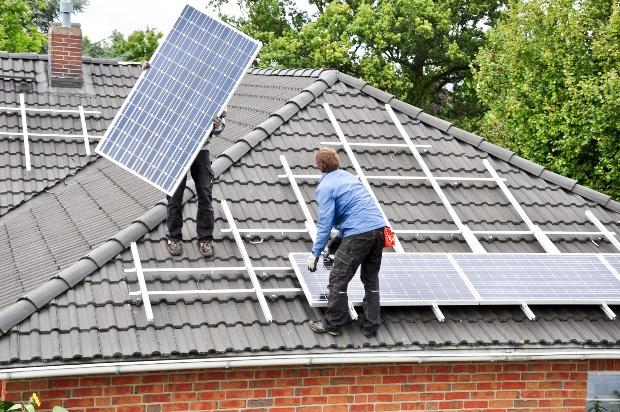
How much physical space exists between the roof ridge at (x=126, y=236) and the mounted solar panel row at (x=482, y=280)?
1.59 metres

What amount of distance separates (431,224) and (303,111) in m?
2.58

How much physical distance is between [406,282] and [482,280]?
872 mm

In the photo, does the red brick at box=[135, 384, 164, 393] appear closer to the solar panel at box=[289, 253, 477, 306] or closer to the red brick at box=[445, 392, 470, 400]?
the solar panel at box=[289, 253, 477, 306]

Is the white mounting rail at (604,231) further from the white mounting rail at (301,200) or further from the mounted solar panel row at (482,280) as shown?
the white mounting rail at (301,200)

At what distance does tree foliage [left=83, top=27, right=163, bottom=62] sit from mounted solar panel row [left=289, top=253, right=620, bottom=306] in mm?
33580

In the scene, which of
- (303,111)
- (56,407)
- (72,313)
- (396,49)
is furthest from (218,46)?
(396,49)

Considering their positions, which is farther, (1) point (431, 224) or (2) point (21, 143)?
(2) point (21, 143)

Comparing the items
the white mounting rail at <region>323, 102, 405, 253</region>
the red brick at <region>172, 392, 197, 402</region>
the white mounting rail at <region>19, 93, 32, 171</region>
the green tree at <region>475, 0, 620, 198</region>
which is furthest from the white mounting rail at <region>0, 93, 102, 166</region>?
the green tree at <region>475, 0, 620, 198</region>

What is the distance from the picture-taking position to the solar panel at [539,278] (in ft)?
29.5

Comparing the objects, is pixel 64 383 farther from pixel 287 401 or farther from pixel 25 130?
pixel 25 130

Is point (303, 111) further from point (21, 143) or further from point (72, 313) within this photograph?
point (72, 313)

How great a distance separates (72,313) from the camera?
7.66m

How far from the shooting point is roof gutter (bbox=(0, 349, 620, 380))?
7.05 metres

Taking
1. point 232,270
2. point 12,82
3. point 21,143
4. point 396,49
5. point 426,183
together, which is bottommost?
point 232,270
